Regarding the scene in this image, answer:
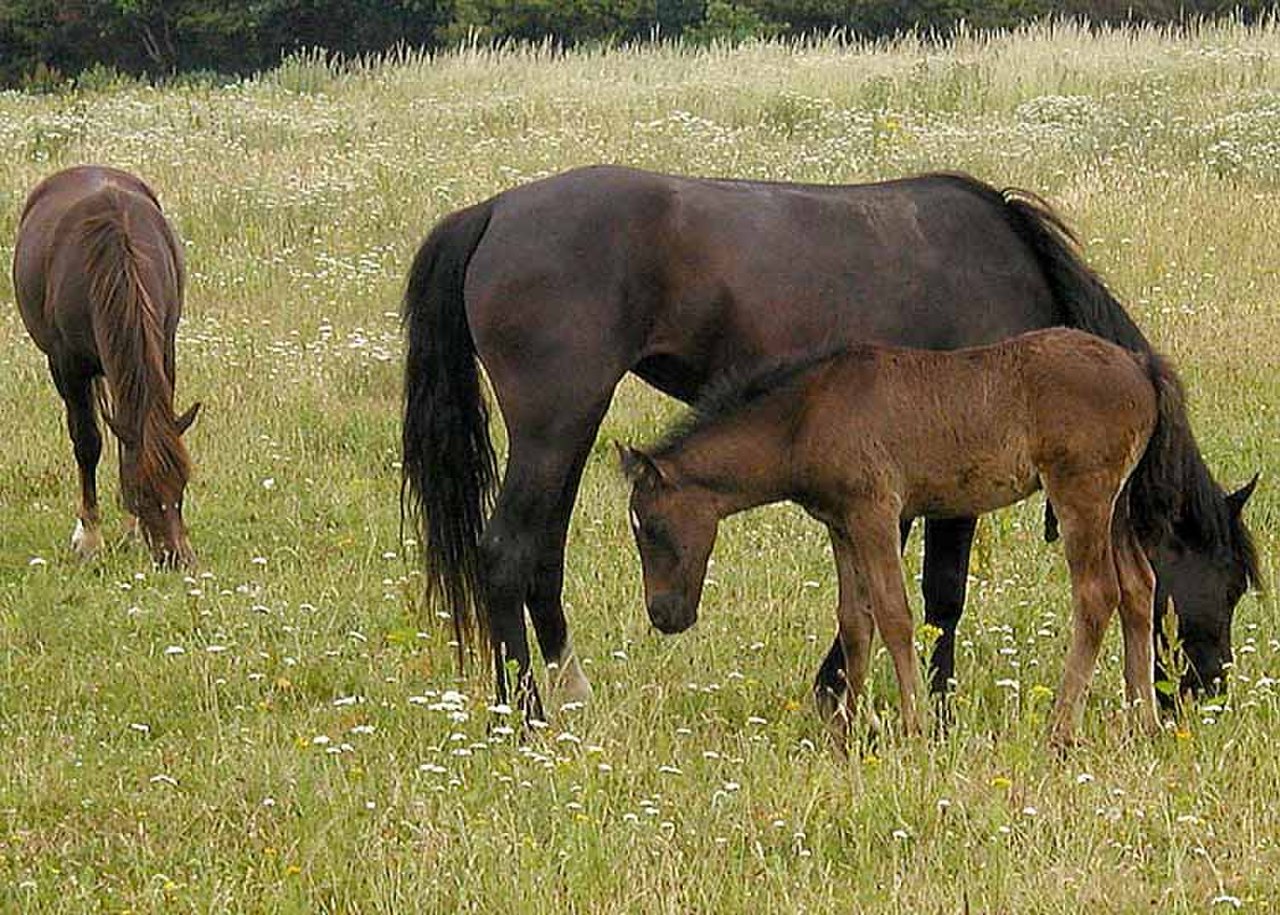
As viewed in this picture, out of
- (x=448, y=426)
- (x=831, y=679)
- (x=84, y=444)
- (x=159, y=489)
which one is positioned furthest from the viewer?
(x=84, y=444)

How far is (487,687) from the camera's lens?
655 centimetres

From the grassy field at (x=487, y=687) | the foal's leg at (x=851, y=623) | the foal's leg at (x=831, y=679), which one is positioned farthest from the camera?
the foal's leg at (x=831, y=679)

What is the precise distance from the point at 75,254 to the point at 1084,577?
532cm

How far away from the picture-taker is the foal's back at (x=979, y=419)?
5840mm

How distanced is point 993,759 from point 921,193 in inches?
83.0

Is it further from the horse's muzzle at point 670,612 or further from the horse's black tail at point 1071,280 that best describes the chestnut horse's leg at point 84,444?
the horse's black tail at point 1071,280

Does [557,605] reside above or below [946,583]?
below

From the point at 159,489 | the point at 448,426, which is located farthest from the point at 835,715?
the point at 159,489

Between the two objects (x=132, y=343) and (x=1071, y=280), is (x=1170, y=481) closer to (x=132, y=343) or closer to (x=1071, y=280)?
(x=1071, y=280)

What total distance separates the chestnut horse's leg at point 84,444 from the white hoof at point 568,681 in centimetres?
325

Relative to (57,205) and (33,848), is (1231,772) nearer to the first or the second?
(33,848)

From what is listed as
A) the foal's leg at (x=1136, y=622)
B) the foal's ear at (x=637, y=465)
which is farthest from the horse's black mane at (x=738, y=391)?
the foal's leg at (x=1136, y=622)

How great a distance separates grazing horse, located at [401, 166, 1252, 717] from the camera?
6250mm

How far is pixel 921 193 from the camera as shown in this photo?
6574mm
